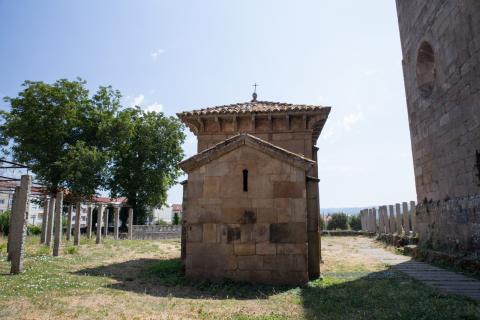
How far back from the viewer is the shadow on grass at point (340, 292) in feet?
18.8

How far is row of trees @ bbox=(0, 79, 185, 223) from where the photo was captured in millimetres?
28047

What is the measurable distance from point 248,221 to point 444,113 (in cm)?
753

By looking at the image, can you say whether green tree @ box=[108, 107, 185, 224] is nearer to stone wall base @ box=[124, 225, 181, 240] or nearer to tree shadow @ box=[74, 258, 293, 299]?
stone wall base @ box=[124, 225, 181, 240]

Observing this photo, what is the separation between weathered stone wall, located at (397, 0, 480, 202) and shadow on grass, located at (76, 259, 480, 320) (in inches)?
151

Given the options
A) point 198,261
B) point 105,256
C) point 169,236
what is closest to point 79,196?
point 169,236

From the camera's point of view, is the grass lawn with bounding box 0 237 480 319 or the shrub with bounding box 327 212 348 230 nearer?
the grass lawn with bounding box 0 237 480 319

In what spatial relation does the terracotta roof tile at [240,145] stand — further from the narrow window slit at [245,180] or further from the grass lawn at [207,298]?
the grass lawn at [207,298]

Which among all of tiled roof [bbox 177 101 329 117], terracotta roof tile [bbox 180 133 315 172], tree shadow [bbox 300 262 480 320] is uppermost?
tiled roof [bbox 177 101 329 117]

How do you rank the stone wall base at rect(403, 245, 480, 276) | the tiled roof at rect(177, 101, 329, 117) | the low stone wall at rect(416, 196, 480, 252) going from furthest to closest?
1. the tiled roof at rect(177, 101, 329, 117)
2. the low stone wall at rect(416, 196, 480, 252)
3. the stone wall base at rect(403, 245, 480, 276)

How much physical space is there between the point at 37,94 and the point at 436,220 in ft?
99.1

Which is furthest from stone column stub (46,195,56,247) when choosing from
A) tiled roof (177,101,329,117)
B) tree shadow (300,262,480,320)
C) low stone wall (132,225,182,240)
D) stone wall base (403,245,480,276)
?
stone wall base (403,245,480,276)

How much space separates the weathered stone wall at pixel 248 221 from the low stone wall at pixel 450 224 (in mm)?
4977

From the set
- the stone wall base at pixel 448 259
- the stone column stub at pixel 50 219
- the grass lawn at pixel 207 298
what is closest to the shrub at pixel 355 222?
the stone wall base at pixel 448 259

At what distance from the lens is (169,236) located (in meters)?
30.5
